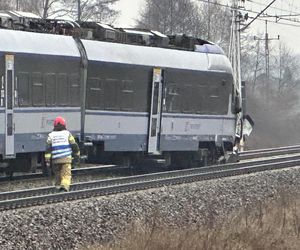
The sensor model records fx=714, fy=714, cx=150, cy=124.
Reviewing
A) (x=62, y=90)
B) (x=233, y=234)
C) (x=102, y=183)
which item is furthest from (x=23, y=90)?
(x=233, y=234)

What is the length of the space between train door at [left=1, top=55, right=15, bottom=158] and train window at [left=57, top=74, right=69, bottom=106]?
4.99 ft

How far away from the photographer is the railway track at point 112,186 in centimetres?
1233

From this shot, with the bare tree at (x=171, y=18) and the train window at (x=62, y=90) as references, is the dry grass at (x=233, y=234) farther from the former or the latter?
the bare tree at (x=171, y=18)

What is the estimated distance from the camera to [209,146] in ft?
70.9

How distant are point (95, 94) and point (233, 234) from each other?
720 centimetres

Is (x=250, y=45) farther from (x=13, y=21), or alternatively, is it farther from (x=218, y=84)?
(x=13, y=21)

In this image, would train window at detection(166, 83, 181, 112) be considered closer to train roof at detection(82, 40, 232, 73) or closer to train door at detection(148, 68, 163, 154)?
train door at detection(148, 68, 163, 154)

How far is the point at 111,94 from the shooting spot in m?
17.9

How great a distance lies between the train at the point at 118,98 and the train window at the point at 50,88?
0.02 m

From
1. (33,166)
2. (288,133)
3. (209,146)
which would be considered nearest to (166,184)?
(33,166)

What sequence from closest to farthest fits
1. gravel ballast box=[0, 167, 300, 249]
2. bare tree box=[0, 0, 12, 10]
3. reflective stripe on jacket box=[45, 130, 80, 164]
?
gravel ballast box=[0, 167, 300, 249]
reflective stripe on jacket box=[45, 130, 80, 164]
bare tree box=[0, 0, 12, 10]

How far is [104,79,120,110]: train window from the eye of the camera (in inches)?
697

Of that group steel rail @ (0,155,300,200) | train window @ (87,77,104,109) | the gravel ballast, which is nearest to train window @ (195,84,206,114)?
steel rail @ (0,155,300,200)

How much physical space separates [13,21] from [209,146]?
7.92 m
